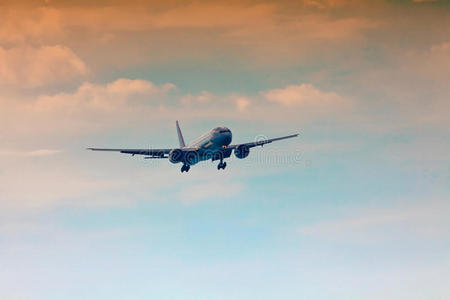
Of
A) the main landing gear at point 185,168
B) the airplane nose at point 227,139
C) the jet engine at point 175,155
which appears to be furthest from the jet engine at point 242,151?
the jet engine at point 175,155

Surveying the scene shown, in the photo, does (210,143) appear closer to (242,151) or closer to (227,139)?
(227,139)

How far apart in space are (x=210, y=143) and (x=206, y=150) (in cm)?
308

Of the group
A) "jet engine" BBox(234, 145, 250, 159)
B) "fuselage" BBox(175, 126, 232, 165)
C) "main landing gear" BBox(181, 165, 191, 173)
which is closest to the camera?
"fuselage" BBox(175, 126, 232, 165)

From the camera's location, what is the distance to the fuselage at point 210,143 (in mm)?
124500

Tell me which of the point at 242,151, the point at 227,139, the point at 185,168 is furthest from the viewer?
the point at 185,168

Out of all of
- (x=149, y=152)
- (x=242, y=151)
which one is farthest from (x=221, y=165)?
(x=149, y=152)

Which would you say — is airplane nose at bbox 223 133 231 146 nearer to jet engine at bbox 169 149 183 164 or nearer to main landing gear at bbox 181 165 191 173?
jet engine at bbox 169 149 183 164

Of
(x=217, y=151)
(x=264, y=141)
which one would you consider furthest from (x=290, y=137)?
(x=217, y=151)

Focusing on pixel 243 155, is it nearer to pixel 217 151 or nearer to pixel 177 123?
pixel 217 151

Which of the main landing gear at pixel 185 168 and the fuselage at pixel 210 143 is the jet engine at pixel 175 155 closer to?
the fuselage at pixel 210 143

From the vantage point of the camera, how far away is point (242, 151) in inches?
5271

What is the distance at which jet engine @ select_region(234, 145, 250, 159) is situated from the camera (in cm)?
13325

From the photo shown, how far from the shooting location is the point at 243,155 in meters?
134

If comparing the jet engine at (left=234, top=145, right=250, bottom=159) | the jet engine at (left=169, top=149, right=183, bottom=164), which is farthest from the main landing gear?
the jet engine at (left=234, top=145, right=250, bottom=159)
